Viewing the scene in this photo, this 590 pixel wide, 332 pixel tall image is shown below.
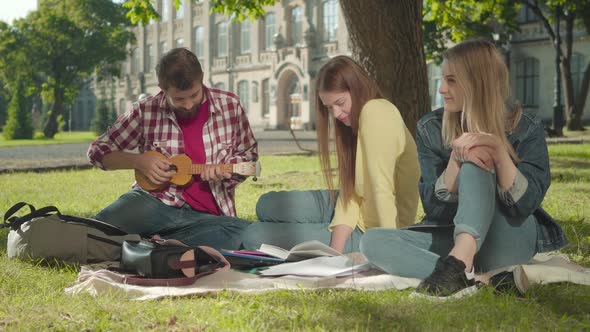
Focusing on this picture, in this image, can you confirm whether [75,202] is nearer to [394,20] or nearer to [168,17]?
[394,20]

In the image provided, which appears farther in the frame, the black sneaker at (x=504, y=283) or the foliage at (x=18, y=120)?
the foliage at (x=18, y=120)

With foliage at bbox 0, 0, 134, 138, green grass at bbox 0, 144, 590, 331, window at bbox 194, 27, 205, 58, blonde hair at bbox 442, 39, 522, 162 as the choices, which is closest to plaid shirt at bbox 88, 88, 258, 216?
green grass at bbox 0, 144, 590, 331

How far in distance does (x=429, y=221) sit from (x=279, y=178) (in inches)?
326

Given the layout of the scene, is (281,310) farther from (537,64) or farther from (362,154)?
(537,64)

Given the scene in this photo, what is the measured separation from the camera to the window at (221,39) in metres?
50.7

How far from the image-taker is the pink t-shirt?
15.8 ft

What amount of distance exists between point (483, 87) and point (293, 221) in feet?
5.00

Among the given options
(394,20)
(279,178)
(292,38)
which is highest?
(292,38)

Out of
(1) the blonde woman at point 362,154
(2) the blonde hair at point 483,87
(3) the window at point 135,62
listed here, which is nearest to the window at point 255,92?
(3) the window at point 135,62

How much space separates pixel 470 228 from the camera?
10.9 feet

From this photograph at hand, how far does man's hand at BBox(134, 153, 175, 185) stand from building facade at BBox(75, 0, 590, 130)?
2841cm

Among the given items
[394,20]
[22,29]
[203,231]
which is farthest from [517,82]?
[203,231]

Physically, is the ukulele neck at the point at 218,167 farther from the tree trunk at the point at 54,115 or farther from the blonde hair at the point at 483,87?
the tree trunk at the point at 54,115

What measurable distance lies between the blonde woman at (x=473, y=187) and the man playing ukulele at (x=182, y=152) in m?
1.30
